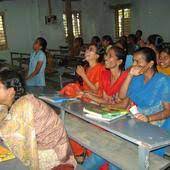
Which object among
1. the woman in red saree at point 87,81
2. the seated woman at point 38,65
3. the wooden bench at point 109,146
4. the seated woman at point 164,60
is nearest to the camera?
the wooden bench at point 109,146

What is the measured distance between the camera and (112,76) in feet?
11.3

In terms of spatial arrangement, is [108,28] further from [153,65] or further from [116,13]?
[153,65]

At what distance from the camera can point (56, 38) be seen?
12414 mm

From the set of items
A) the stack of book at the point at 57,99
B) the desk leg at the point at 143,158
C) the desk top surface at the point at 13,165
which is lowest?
the desk leg at the point at 143,158

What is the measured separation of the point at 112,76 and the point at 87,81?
328 millimetres

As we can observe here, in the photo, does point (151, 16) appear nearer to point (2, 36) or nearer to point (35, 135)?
point (2, 36)

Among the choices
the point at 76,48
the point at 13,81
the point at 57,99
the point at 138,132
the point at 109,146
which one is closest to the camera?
the point at 13,81

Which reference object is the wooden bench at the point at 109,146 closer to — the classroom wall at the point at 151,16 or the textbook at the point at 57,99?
the textbook at the point at 57,99

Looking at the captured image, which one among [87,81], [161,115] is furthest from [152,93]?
[87,81]

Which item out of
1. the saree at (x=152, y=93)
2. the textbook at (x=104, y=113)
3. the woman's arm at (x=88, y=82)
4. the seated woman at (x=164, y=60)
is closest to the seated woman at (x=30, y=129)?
the textbook at (x=104, y=113)

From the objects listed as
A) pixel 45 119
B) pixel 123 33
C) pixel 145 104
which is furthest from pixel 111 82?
pixel 123 33

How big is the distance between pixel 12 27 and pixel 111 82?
8.64 metres

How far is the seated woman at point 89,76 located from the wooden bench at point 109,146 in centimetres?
37

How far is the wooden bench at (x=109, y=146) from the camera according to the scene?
2391 millimetres
